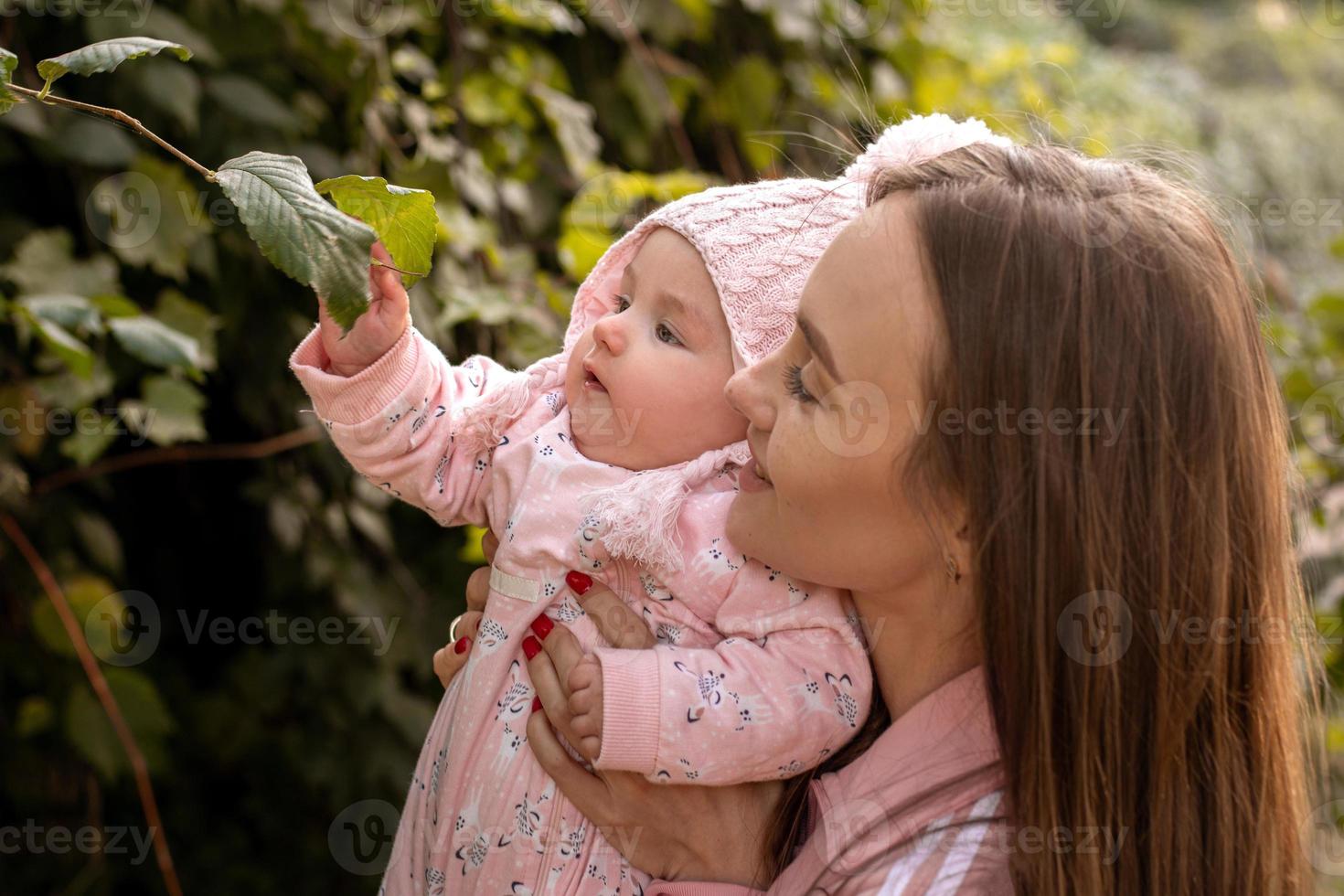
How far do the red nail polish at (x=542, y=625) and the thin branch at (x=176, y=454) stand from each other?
1018mm

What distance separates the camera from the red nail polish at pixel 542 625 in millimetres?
1455

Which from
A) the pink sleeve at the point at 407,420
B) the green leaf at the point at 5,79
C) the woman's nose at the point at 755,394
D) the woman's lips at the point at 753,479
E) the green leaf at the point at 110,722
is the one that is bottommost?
the green leaf at the point at 110,722

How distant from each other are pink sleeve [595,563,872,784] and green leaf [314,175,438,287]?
1.56 feet

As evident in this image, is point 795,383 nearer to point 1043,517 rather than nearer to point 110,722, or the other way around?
point 1043,517

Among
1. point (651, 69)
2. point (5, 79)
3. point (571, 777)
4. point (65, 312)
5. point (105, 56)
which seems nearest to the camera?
point (5, 79)

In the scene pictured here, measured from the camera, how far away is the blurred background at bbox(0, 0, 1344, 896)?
2.05m

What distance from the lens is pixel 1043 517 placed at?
1.28 meters

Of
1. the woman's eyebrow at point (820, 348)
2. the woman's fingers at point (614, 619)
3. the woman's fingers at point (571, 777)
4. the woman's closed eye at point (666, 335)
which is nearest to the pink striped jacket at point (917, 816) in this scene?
the woman's fingers at point (571, 777)

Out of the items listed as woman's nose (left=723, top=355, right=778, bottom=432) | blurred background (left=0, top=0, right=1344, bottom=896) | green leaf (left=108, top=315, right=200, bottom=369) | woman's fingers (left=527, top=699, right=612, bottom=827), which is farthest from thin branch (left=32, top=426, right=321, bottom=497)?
woman's nose (left=723, top=355, right=778, bottom=432)

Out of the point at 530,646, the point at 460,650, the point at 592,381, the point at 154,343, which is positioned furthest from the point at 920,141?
the point at 154,343

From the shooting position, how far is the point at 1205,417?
1.27 meters

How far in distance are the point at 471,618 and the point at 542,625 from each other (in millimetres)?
174

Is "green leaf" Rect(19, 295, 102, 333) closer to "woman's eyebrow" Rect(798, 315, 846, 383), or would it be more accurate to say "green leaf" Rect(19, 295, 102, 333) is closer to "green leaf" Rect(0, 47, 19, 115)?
"green leaf" Rect(0, 47, 19, 115)

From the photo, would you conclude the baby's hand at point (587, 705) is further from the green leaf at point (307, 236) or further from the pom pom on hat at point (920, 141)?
the pom pom on hat at point (920, 141)
